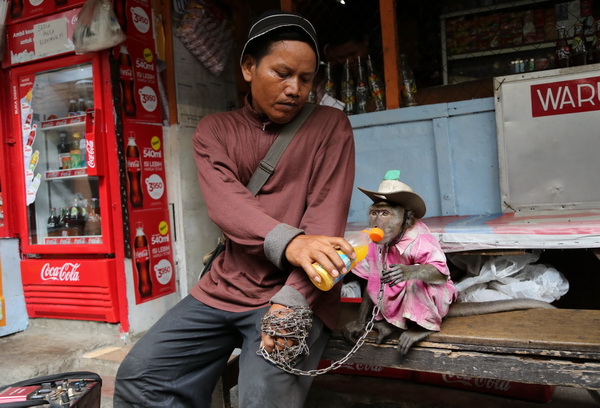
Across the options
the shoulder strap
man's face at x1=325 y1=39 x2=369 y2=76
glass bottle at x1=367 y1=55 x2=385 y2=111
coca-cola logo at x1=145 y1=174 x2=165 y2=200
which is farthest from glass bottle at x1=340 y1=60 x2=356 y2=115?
the shoulder strap

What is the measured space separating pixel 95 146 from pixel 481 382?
3.26 metres

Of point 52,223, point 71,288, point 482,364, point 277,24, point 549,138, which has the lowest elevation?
point 482,364

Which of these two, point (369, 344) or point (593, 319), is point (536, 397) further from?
point (369, 344)

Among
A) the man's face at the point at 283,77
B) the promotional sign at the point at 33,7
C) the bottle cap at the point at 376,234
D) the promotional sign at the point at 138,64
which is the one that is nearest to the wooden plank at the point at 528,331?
the bottle cap at the point at 376,234

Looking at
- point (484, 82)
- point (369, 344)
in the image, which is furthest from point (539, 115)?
point (369, 344)

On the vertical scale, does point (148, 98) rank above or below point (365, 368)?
above

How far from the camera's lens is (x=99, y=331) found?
13.0 ft

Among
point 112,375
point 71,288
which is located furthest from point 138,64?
point 112,375

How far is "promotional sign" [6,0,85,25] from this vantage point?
12.9 feet

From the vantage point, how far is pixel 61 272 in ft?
13.4

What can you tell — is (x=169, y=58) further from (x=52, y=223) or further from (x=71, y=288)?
(x=71, y=288)

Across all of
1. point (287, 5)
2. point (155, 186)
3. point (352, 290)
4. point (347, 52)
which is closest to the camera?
point (352, 290)

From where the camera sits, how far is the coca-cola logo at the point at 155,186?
404 cm

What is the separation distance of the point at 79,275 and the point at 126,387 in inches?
94.0
